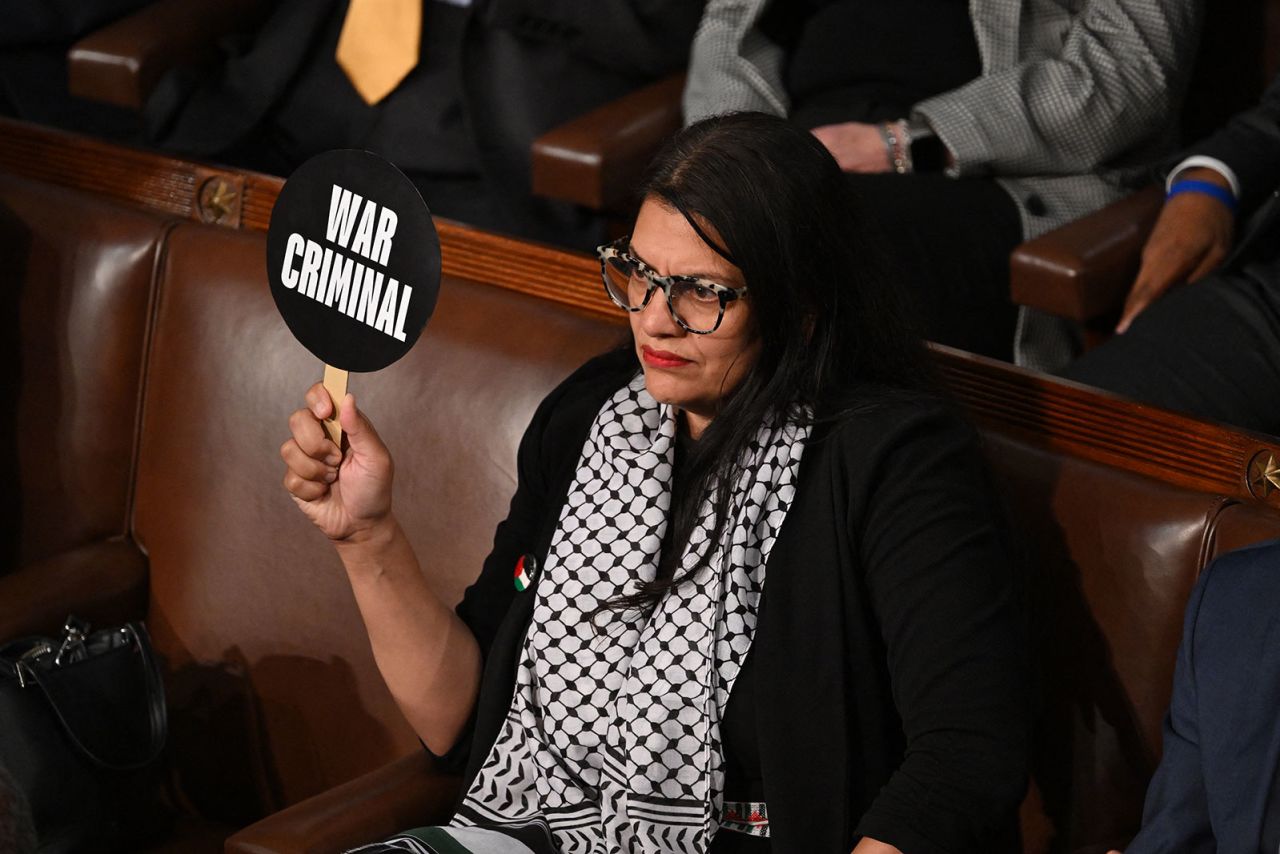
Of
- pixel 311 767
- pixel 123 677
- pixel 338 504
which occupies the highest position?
pixel 338 504

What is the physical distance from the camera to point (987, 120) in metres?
2.24

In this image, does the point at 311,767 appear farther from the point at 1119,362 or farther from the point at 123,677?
the point at 1119,362

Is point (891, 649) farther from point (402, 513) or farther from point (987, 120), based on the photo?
point (987, 120)

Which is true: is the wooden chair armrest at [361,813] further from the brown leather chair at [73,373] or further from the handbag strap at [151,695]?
the brown leather chair at [73,373]

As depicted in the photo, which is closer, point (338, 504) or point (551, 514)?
point (338, 504)

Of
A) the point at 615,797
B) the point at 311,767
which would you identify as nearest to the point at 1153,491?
the point at 615,797

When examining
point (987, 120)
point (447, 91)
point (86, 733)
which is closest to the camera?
point (86, 733)

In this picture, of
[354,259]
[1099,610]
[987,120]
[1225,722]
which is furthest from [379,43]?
[1225,722]

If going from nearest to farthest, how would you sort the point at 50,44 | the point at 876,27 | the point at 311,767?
the point at 311,767, the point at 876,27, the point at 50,44

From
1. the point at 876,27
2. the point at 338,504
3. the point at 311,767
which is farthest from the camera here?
the point at 876,27

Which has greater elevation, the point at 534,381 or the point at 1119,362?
the point at 534,381

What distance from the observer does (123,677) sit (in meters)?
1.77

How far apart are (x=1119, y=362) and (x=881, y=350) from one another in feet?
1.61

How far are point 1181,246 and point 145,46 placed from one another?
171cm
